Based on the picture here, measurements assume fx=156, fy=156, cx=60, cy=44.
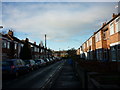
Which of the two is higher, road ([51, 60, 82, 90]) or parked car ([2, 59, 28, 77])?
parked car ([2, 59, 28, 77])

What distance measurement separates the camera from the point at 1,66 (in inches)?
530

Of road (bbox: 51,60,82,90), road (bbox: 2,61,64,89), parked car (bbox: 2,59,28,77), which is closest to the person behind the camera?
road (bbox: 51,60,82,90)

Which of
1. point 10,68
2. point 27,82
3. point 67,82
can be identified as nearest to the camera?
point 67,82

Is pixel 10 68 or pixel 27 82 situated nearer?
pixel 27 82

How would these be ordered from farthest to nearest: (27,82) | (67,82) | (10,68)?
(10,68) → (27,82) → (67,82)

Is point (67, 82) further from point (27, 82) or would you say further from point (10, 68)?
point (10, 68)

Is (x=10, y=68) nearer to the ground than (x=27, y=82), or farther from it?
farther from it

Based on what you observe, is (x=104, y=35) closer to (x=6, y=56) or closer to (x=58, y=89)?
(x=58, y=89)

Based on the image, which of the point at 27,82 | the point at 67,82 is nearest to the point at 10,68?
the point at 27,82

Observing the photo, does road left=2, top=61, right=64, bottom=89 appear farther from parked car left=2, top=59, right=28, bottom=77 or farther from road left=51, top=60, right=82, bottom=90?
road left=51, top=60, right=82, bottom=90

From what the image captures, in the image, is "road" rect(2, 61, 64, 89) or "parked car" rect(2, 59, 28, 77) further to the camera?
"parked car" rect(2, 59, 28, 77)

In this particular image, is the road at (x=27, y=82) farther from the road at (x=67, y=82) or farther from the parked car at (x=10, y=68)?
the road at (x=67, y=82)

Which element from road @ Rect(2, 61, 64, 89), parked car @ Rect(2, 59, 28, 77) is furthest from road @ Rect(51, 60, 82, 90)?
parked car @ Rect(2, 59, 28, 77)

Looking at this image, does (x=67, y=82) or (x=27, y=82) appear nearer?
(x=67, y=82)
